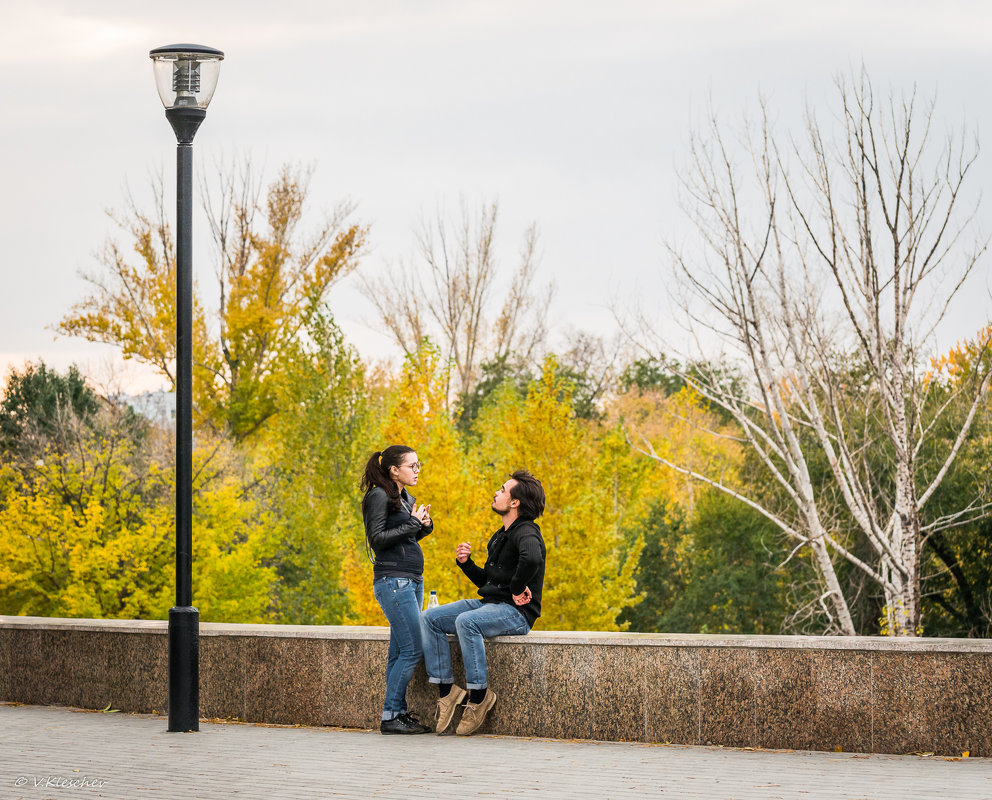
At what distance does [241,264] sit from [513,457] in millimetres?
19402

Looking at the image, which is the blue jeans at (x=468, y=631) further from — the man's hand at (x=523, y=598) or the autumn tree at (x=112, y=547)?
the autumn tree at (x=112, y=547)

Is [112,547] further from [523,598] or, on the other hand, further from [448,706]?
[523,598]

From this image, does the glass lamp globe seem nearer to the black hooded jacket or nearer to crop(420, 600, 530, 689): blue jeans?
the black hooded jacket

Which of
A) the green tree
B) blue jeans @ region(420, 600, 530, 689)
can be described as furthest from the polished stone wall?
the green tree

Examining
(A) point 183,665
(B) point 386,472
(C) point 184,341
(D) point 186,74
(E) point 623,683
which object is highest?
(D) point 186,74

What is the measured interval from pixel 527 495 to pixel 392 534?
90 centimetres

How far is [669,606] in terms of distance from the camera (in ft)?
109

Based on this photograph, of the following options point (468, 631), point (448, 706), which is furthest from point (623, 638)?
point (448, 706)

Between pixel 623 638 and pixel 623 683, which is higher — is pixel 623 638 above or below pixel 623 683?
above

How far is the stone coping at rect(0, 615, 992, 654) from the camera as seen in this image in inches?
280

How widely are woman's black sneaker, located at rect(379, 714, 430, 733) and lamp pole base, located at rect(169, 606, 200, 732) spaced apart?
49.4 inches

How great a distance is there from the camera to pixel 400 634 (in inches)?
307

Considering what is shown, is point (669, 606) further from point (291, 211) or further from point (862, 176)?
point (291, 211)

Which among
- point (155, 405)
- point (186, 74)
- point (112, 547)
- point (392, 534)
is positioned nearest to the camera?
point (392, 534)
